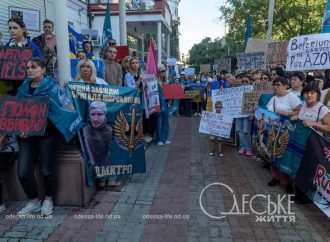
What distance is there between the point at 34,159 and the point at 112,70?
11.0ft

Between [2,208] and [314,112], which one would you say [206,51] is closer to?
[314,112]

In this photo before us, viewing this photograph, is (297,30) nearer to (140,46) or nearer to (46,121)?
(140,46)

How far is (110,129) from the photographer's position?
5172mm

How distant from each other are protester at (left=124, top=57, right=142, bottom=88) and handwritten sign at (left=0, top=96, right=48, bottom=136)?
3411 millimetres

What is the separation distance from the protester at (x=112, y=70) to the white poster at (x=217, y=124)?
187cm

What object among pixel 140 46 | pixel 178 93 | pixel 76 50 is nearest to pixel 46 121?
pixel 76 50

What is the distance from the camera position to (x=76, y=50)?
8625mm

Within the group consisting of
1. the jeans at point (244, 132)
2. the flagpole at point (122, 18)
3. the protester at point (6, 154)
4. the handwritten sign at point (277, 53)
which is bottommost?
the jeans at point (244, 132)

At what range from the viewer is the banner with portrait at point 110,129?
4.96 metres

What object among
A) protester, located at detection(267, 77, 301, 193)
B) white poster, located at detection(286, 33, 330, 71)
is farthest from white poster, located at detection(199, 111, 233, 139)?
white poster, located at detection(286, 33, 330, 71)

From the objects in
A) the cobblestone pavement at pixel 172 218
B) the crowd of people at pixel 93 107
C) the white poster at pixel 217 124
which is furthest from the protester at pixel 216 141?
the cobblestone pavement at pixel 172 218

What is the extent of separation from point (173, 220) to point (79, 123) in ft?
5.31

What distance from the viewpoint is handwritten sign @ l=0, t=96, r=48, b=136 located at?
167 inches

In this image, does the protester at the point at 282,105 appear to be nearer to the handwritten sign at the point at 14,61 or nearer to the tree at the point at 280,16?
the handwritten sign at the point at 14,61
